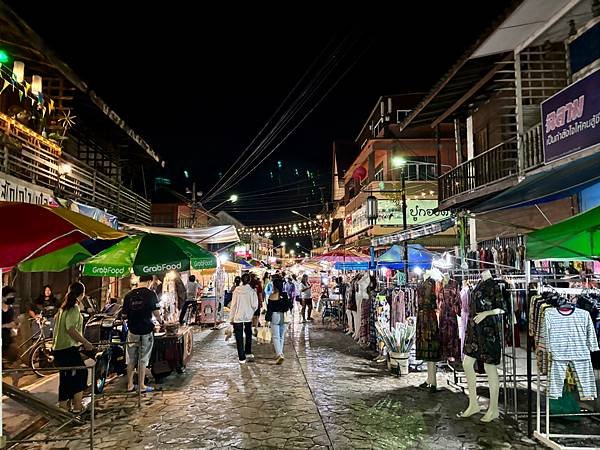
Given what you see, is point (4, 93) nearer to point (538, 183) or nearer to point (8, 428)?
point (8, 428)

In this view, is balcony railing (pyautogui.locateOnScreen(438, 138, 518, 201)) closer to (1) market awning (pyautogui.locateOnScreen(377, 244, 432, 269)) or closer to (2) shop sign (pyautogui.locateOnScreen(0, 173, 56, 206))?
(1) market awning (pyautogui.locateOnScreen(377, 244, 432, 269))

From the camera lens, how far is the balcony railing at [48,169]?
10.6m

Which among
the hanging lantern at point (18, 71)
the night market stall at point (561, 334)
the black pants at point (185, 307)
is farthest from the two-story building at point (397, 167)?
the night market stall at point (561, 334)

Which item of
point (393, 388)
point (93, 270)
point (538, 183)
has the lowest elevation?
point (393, 388)

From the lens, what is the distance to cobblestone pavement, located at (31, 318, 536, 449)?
247 inches

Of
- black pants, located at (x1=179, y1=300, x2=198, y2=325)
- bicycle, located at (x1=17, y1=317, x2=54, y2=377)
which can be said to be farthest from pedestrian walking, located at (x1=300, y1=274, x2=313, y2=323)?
bicycle, located at (x1=17, y1=317, x2=54, y2=377)

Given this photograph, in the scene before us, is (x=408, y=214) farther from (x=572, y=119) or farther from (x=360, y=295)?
(x=572, y=119)

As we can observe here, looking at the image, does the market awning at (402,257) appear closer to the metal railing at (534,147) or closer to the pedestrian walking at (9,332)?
the metal railing at (534,147)

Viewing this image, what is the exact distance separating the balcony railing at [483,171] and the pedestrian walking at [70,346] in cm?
1017

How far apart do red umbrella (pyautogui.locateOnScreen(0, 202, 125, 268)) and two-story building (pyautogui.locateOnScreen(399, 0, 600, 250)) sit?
5799 millimetres

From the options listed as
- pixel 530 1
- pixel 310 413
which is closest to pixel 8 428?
pixel 310 413

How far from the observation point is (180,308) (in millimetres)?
16781

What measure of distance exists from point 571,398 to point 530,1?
25.2 ft

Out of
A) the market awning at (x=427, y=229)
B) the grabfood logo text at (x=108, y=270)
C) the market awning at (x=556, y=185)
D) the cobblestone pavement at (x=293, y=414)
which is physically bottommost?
the cobblestone pavement at (x=293, y=414)
